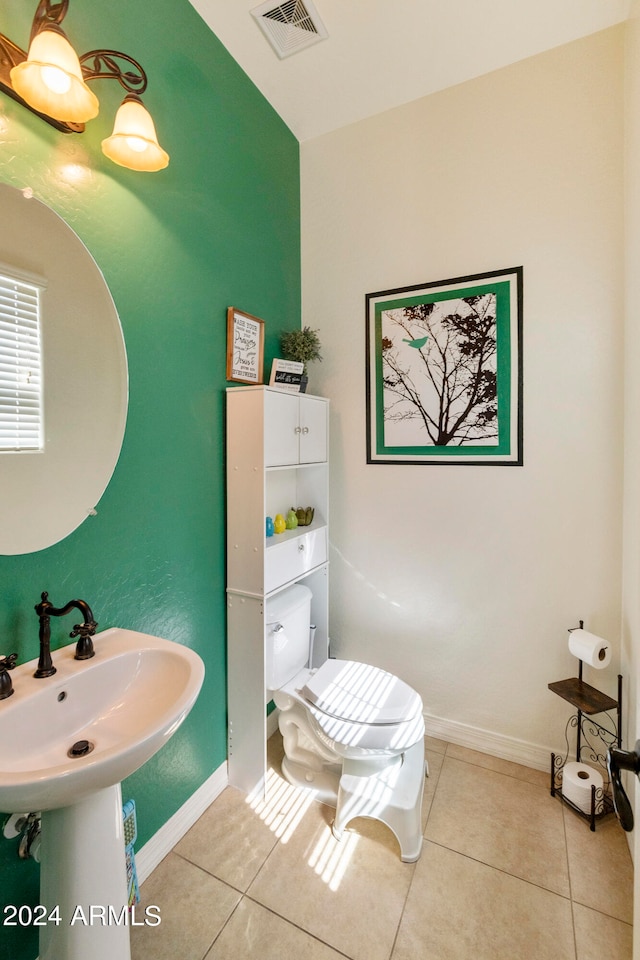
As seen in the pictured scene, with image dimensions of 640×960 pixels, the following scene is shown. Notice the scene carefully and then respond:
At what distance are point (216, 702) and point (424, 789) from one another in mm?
920

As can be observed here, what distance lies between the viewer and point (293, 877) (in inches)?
51.7

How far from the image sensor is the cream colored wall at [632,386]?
134cm

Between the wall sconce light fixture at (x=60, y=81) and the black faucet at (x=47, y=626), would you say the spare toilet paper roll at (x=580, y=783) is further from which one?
the wall sconce light fixture at (x=60, y=81)

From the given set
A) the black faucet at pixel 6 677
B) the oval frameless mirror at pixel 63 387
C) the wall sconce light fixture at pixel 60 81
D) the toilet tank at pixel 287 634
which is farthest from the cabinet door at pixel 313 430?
the black faucet at pixel 6 677

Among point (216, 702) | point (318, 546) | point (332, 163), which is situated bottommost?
point (216, 702)

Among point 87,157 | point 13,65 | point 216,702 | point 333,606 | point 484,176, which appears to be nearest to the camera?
point 13,65

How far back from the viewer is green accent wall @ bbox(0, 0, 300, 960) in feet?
3.30

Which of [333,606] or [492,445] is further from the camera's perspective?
[333,606]

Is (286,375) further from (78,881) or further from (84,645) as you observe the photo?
(78,881)

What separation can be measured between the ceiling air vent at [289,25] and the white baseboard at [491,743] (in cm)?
297

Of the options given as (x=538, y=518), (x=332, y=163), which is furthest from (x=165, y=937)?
(x=332, y=163)

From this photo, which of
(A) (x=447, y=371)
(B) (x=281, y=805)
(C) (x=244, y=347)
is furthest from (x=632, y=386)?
(B) (x=281, y=805)

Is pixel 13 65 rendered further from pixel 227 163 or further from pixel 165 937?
pixel 165 937

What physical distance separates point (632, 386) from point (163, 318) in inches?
64.2
